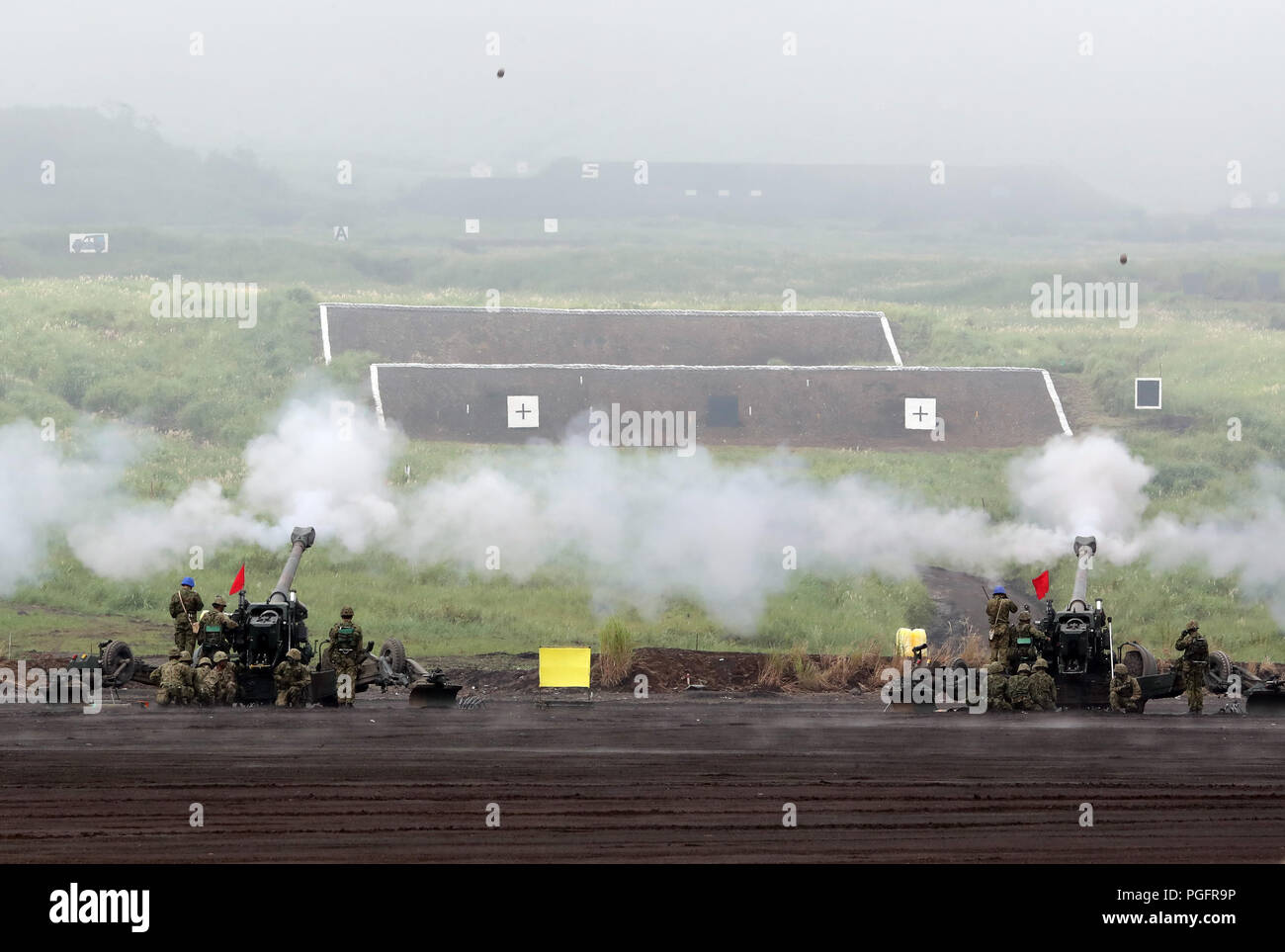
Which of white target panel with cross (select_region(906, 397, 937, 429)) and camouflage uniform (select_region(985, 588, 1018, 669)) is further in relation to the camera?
white target panel with cross (select_region(906, 397, 937, 429))

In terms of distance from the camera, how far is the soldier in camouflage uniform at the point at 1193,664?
30750mm

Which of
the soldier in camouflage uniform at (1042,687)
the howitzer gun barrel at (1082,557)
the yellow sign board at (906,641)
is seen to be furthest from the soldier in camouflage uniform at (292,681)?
the howitzer gun barrel at (1082,557)

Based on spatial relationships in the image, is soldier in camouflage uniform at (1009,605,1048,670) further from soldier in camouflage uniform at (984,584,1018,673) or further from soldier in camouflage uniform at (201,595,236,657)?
soldier in camouflage uniform at (201,595,236,657)

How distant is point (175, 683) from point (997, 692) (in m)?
15.2

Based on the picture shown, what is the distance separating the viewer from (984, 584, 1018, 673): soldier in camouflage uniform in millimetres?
30297

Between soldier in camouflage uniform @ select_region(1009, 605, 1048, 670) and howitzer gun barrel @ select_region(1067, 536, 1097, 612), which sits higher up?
howitzer gun barrel @ select_region(1067, 536, 1097, 612)

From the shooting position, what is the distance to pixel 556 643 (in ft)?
149

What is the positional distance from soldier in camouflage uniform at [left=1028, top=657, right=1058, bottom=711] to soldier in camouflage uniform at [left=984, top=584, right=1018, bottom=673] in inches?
23.2

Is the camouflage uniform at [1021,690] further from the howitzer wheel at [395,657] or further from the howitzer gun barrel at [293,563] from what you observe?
the howitzer gun barrel at [293,563]

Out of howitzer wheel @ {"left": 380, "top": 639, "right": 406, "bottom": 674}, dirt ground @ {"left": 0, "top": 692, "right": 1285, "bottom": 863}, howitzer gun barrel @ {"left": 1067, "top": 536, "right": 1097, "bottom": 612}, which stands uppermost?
howitzer gun barrel @ {"left": 1067, "top": 536, "right": 1097, "bottom": 612}

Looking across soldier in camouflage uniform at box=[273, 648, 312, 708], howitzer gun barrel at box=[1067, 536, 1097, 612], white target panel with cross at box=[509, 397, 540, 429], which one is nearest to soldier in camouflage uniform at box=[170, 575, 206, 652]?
soldier in camouflage uniform at box=[273, 648, 312, 708]

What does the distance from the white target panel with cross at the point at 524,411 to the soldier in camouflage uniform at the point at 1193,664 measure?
4234 centimetres

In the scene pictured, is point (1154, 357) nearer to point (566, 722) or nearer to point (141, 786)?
point (566, 722)

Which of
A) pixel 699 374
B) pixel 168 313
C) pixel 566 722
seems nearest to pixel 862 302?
pixel 699 374
